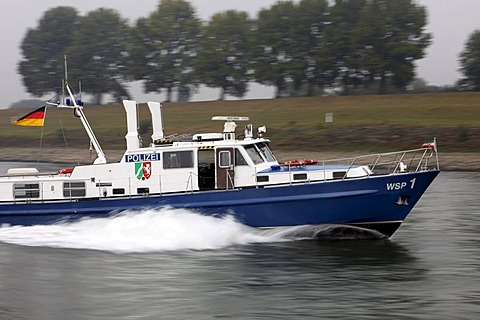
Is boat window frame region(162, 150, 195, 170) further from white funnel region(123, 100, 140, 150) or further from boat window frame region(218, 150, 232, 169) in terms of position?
white funnel region(123, 100, 140, 150)

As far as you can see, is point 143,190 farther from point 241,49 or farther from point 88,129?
point 241,49

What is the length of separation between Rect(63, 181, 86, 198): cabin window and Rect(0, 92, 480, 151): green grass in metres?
27.9

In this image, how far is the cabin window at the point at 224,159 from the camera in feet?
70.2

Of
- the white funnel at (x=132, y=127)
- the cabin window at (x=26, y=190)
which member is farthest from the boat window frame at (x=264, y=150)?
the cabin window at (x=26, y=190)

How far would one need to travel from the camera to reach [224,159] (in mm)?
21438

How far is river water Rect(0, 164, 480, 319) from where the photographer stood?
50.5ft

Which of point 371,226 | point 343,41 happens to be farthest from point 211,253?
point 343,41

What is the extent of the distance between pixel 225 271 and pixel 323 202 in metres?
3.72

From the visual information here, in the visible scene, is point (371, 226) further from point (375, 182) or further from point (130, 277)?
point (130, 277)

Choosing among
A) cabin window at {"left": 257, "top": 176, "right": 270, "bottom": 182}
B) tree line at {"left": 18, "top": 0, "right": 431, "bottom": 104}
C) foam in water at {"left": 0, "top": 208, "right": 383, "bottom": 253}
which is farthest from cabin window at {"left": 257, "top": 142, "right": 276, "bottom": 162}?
tree line at {"left": 18, "top": 0, "right": 431, "bottom": 104}

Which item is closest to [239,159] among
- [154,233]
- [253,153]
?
[253,153]

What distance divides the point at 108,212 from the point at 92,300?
598 centimetres

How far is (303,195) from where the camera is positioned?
20.9 meters

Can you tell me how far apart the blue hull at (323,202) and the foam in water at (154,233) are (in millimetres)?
286
